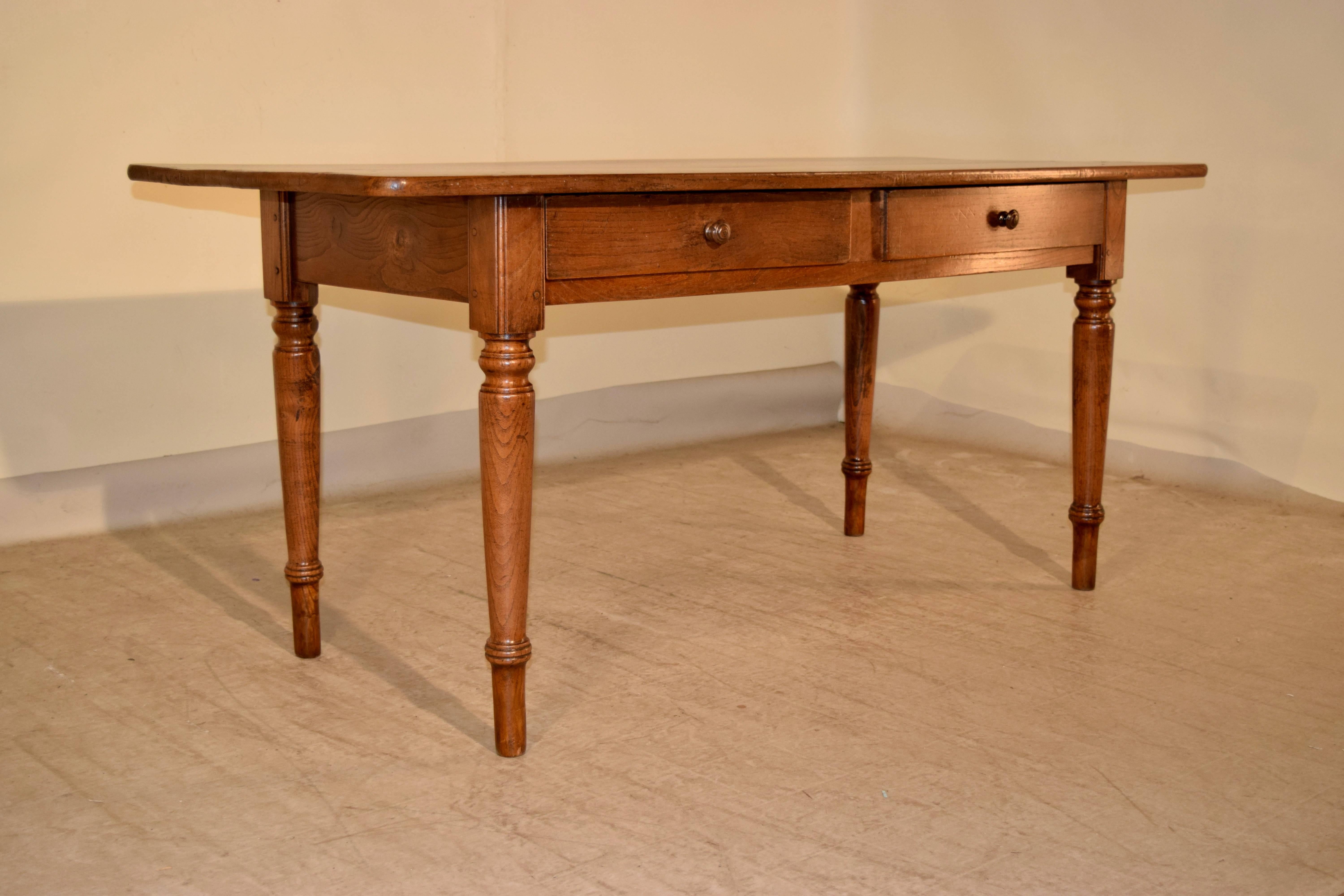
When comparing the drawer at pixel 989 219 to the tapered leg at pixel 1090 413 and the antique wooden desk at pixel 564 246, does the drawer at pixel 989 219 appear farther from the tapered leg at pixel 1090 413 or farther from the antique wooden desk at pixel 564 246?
the tapered leg at pixel 1090 413

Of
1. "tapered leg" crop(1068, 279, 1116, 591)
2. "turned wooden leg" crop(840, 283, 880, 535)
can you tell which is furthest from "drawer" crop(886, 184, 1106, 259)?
"turned wooden leg" crop(840, 283, 880, 535)

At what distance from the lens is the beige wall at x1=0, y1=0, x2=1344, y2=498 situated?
10.1 feet

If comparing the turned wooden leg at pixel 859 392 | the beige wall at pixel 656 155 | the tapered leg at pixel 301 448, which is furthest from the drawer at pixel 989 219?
the beige wall at pixel 656 155

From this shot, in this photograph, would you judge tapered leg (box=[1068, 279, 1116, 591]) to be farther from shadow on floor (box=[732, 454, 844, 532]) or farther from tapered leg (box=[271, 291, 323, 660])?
tapered leg (box=[271, 291, 323, 660])

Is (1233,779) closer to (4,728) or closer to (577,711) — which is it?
(577,711)

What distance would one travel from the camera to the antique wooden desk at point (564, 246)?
1800 millimetres

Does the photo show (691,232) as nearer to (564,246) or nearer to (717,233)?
(717,233)

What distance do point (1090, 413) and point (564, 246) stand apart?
132 centimetres

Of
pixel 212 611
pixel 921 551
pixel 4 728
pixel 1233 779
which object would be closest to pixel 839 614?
pixel 921 551

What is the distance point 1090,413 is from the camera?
2.69 metres

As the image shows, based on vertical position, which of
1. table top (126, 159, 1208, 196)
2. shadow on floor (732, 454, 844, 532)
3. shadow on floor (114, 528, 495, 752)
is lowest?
shadow on floor (732, 454, 844, 532)

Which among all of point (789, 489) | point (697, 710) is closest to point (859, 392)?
point (789, 489)

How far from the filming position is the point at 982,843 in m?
1.73

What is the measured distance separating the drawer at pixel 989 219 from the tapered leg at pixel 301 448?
98cm
